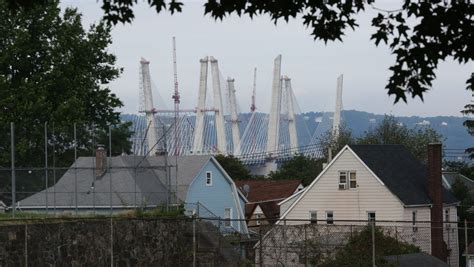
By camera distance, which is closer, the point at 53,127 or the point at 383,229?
the point at 383,229

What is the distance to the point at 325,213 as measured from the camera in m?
59.2

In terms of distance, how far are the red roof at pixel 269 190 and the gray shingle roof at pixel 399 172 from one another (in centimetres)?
1443

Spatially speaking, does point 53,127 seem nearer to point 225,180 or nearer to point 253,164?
point 225,180

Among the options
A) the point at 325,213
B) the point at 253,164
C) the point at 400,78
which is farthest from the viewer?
the point at 253,164

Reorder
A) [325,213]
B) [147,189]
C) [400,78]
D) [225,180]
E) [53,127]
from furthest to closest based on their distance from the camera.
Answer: [225,180], [325,213], [53,127], [147,189], [400,78]

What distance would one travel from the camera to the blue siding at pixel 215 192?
208ft

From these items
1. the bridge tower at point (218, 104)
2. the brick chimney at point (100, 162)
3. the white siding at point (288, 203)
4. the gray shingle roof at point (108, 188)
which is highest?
the bridge tower at point (218, 104)

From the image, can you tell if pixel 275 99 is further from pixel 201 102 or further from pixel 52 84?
pixel 52 84

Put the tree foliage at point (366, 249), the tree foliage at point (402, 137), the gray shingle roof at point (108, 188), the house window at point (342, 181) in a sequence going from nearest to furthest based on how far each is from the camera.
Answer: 1. the tree foliage at point (366, 249)
2. the gray shingle roof at point (108, 188)
3. the house window at point (342, 181)
4. the tree foliage at point (402, 137)

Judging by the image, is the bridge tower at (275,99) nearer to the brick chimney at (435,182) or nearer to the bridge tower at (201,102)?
the bridge tower at (201,102)

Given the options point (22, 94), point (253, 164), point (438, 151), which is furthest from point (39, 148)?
point (253, 164)

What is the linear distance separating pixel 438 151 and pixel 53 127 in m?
17.3

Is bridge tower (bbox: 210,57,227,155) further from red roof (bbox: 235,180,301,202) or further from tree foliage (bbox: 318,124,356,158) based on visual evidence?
red roof (bbox: 235,180,301,202)

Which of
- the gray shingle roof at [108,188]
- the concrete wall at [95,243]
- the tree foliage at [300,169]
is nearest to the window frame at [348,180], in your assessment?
the gray shingle roof at [108,188]
